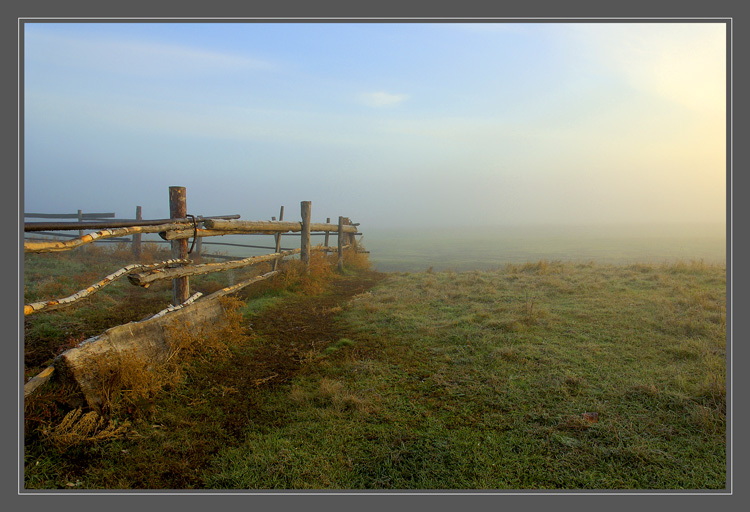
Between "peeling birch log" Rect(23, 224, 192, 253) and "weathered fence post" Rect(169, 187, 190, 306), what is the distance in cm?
32

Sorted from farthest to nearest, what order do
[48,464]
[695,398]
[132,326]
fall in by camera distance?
1. [132,326]
2. [695,398]
3. [48,464]

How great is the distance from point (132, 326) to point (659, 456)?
4.66 metres

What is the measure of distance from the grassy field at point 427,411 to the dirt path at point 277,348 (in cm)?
3

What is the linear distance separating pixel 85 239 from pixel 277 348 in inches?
103

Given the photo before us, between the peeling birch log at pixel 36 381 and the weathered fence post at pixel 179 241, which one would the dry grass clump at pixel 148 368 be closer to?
the peeling birch log at pixel 36 381

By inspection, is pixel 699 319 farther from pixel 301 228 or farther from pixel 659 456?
pixel 301 228

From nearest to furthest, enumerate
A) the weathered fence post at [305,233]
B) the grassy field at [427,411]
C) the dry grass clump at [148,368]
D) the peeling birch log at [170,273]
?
1. the grassy field at [427,411]
2. the dry grass clump at [148,368]
3. the peeling birch log at [170,273]
4. the weathered fence post at [305,233]

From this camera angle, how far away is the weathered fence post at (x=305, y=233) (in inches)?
408

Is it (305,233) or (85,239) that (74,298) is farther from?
(305,233)

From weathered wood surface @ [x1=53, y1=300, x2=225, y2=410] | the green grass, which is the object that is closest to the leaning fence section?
weathered wood surface @ [x1=53, y1=300, x2=225, y2=410]

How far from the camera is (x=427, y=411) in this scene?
139 inches

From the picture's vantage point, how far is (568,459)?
282cm

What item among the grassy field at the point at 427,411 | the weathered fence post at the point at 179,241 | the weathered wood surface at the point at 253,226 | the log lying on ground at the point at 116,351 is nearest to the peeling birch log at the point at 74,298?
the weathered fence post at the point at 179,241
